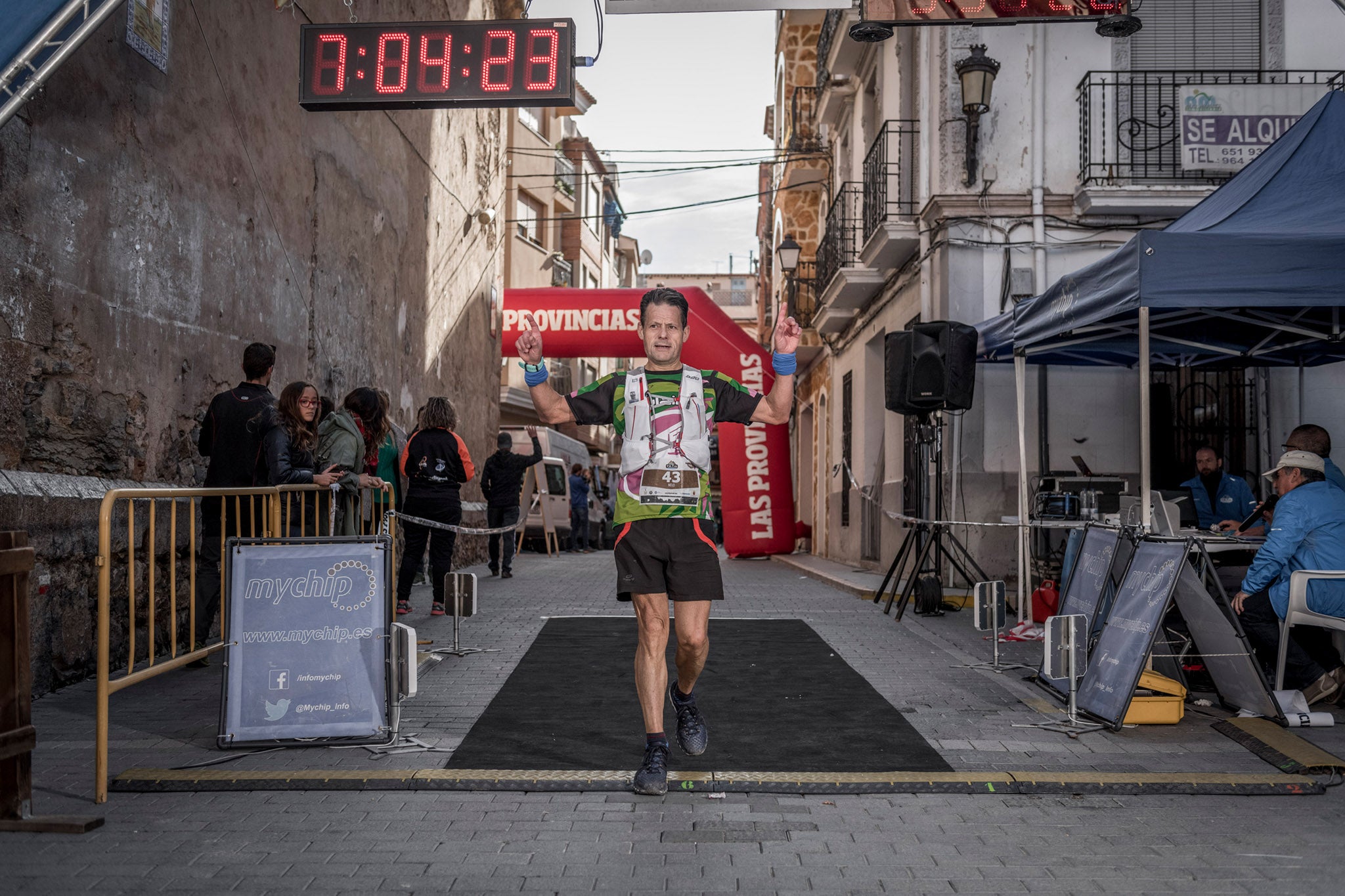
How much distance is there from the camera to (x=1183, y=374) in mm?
13648

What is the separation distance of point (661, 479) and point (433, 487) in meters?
6.10

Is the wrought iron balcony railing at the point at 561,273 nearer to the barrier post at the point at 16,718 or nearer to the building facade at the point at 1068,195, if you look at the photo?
the building facade at the point at 1068,195

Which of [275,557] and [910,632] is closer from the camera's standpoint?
[275,557]

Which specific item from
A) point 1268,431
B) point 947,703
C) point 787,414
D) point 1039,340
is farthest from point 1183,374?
point 787,414

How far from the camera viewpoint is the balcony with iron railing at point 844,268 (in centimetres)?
1756

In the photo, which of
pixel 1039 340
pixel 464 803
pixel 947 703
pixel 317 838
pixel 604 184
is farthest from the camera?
pixel 604 184

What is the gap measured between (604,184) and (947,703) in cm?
4733

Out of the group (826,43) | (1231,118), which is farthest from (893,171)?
(826,43)

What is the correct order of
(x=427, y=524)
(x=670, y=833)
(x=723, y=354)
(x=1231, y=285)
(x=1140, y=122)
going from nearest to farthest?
(x=670, y=833) < (x=1231, y=285) < (x=427, y=524) < (x=1140, y=122) < (x=723, y=354)

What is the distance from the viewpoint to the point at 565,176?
39.3m

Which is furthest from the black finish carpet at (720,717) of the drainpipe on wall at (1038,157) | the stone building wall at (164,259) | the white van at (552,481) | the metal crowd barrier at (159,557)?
the white van at (552,481)

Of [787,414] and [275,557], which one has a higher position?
[787,414]

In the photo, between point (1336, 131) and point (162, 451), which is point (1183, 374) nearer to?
point (1336, 131)

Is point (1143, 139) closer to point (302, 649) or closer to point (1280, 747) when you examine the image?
point (1280, 747)
